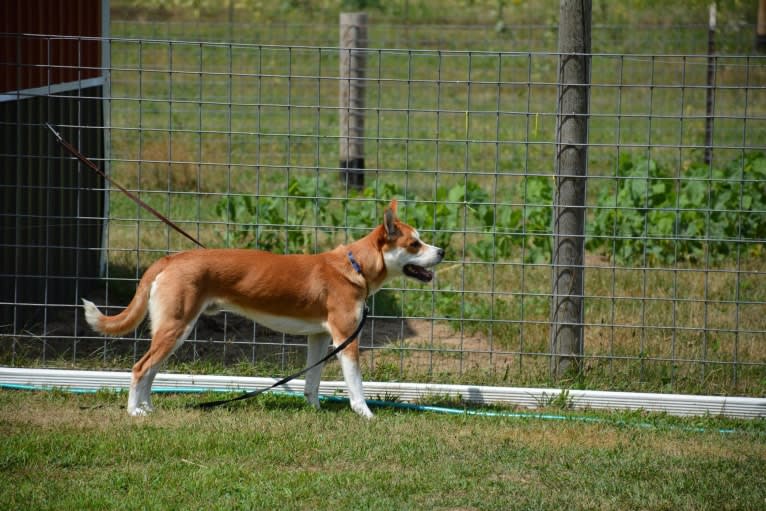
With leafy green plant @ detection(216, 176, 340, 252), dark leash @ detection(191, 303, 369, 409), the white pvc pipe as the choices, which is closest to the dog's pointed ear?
dark leash @ detection(191, 303, 369, 409)

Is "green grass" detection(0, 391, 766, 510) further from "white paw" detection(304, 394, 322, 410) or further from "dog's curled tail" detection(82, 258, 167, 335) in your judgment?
"dog's curled tail" detection(82, 258, 167, 335)

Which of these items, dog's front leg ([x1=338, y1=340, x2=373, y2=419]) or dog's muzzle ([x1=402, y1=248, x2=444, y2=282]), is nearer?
dog's front leg ([x1=338, y1=340, x2=373, y2=419])

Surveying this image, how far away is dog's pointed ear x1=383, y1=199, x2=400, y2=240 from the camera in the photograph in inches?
275

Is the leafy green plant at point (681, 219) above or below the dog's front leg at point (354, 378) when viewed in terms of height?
above

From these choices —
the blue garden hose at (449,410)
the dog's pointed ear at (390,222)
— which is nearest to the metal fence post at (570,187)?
the blue garden hose at (449,410)

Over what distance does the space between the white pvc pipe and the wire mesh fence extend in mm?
270

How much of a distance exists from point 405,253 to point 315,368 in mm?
998

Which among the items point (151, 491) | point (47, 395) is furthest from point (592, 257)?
point (151, 491)

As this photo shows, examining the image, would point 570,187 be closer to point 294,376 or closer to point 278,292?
point 278,292

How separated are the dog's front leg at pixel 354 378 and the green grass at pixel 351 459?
105 mm

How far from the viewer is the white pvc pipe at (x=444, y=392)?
726 cm

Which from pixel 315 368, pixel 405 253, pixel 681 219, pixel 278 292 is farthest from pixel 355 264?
pixel 681 219

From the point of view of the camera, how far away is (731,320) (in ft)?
29.7

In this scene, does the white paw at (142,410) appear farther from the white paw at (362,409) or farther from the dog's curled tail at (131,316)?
the white paw at (362,409)
